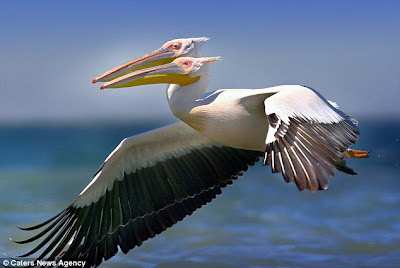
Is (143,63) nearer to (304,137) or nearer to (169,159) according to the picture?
(169,159)

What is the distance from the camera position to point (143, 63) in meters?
8.44

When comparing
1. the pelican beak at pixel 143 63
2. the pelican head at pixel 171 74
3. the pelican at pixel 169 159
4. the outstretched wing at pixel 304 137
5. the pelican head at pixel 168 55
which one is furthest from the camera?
the pelican head at pixel 168 55

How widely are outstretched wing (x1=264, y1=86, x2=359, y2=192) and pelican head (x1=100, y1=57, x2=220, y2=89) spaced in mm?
1146

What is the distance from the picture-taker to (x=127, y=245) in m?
8.36

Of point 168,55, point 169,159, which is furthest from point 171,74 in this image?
point 169,159

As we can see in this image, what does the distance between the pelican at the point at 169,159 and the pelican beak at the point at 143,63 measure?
0.4 inches

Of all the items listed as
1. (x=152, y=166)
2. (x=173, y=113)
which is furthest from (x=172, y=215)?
(x=173, y=113)

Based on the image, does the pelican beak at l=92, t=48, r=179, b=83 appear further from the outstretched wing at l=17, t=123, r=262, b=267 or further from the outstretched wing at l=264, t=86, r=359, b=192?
the outstretched wing at l=264, t=86, r=359, b=192

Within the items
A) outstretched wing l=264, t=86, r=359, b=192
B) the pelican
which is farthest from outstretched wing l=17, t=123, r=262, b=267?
outstretched wing l=264, t=86, r=359, b=192

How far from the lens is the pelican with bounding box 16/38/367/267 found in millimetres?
7492

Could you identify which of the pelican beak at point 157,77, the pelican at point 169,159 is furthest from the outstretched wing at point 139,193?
the pelican beak at point 157,77

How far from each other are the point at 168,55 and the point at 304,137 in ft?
8.93

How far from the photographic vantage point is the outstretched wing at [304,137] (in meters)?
5.82

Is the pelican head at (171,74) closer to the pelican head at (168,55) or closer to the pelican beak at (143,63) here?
the pelican beak at (143,63)
